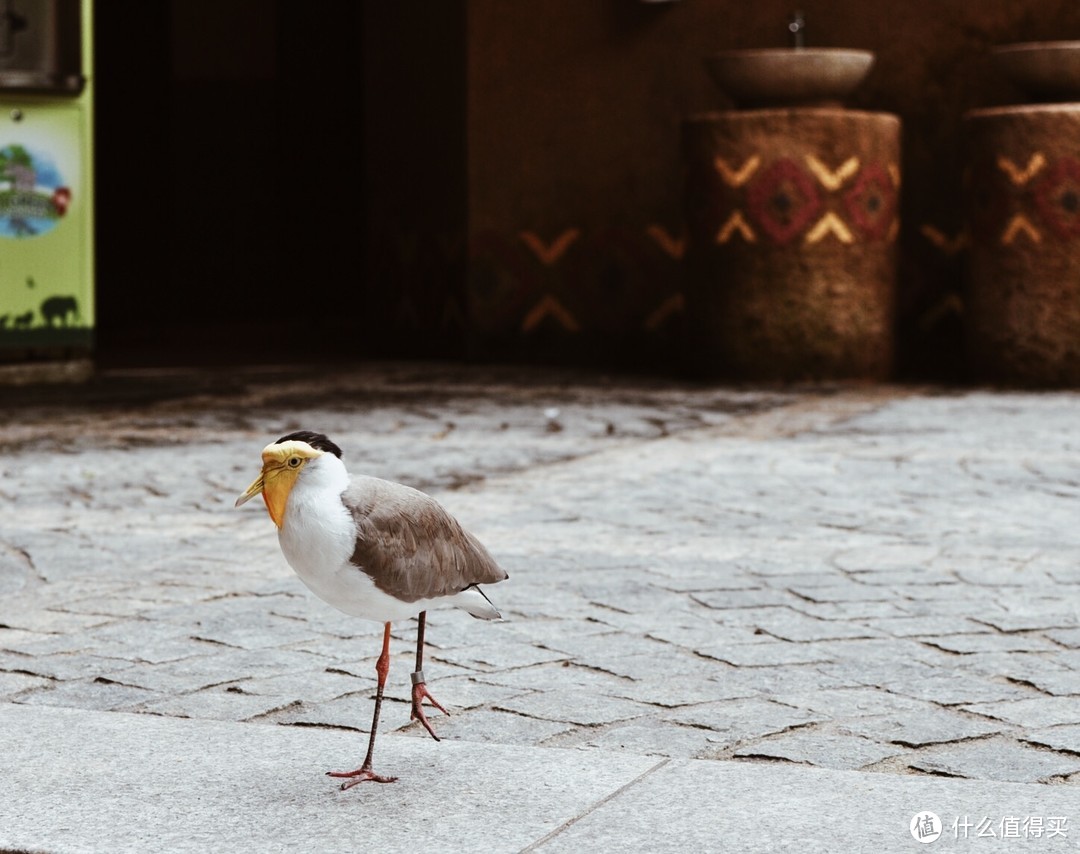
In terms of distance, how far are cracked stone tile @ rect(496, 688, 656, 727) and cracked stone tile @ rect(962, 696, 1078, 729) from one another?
0.69 m

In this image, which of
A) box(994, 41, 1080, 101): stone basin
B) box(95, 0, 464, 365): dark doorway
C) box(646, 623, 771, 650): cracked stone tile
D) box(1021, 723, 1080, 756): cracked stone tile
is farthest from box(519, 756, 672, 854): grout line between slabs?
box(95, 0, 464, 365): dark doorway

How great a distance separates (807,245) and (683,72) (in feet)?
6.36

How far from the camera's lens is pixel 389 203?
1302 centimetres

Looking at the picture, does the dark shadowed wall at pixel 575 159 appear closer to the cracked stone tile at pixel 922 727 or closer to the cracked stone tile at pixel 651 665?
the cracked stone tile at pixel 651 665

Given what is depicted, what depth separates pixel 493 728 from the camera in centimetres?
353

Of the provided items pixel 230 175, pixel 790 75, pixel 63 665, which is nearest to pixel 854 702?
pixel 63 665

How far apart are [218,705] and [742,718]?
109cm

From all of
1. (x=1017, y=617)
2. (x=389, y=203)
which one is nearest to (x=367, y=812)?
(x=1017, y=617)

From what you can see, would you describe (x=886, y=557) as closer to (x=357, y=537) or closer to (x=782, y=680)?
(x=782, y=680)

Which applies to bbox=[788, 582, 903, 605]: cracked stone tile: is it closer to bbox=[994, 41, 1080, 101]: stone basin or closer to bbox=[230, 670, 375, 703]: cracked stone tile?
bbox=[230, 670, 375, 703]: cracked stone tile

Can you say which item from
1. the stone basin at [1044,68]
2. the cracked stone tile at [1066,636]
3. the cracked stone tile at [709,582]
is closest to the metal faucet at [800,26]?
the stone basin at [1044,68]

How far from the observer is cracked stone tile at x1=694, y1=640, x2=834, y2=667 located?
4.05 meters

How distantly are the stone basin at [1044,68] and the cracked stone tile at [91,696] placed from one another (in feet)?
25.9

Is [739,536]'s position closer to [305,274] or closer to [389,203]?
[389,203]
